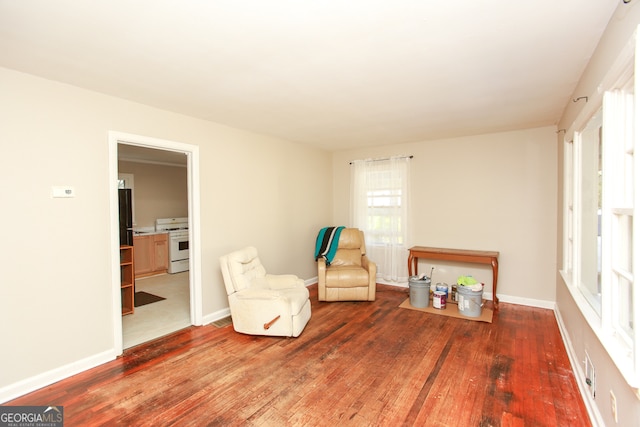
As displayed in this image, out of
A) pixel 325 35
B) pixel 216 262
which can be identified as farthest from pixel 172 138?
pixel 325 35

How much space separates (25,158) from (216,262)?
2.00 m

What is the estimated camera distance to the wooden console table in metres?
4.00

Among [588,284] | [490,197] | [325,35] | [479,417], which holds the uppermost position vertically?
[325,35]

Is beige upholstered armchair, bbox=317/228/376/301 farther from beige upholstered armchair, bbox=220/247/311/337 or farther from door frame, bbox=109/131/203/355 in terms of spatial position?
door frame, bbox=109/131/203/355

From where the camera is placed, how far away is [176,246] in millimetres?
6328

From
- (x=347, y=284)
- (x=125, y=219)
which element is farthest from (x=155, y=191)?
(x=347, y=284)

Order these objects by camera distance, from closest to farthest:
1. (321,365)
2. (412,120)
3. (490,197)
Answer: (321,365) < (412,120) < (490,197)

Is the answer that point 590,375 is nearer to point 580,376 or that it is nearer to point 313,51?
point 580,376

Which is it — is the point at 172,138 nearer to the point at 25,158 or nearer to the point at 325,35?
the point at 25,158

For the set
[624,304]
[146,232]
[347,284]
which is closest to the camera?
[624,304]

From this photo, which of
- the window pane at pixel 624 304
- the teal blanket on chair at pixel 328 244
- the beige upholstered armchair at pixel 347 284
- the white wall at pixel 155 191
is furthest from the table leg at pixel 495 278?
A: the white wall at pixel 155 191

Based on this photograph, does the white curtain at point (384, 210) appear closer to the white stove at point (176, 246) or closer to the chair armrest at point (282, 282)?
the chair armrest at point (282, 282)

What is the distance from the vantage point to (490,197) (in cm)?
442

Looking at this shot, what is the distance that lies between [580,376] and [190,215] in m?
3.89
